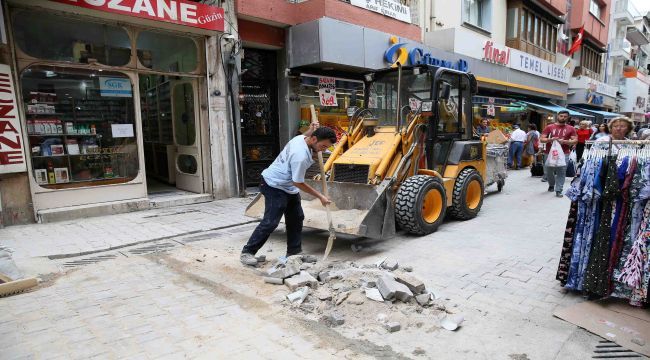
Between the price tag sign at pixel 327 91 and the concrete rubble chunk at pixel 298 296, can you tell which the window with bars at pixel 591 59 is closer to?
the price tag sign at pixel 327 91

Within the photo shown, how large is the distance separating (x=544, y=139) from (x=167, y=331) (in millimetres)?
8247

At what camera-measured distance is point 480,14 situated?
631 inches

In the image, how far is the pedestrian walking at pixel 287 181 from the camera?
14.0ft

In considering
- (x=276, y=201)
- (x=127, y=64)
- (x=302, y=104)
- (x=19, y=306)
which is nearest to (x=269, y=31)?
(x=302, y=104)

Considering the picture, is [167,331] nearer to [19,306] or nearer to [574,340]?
[19,306]

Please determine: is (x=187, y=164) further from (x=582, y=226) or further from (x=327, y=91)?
(x=582, y=226)

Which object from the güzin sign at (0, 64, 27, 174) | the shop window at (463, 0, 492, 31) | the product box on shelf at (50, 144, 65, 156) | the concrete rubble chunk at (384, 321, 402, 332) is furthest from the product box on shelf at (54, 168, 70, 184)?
the shop window at (463, 0, 492, 31)

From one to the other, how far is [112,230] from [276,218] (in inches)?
123

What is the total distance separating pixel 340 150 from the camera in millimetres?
6375

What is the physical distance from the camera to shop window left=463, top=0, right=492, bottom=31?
602 inches

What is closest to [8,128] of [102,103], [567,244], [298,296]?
[102,103]

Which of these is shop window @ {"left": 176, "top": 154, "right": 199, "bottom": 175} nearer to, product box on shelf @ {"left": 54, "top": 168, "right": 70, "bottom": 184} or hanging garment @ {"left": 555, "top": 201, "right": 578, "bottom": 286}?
product box on shelf @ {"left": 54, "top": 168, "right": 70, "bottom": 184}

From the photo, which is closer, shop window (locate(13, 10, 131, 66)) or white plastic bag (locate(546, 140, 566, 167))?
shop window (locate(13, 10, 131, 66))

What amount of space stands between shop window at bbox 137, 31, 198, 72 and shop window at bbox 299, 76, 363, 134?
264cm
